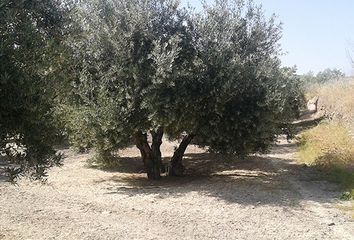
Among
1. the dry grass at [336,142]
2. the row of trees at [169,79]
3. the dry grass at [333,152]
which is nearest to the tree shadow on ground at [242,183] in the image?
the dry grass at [333,152]

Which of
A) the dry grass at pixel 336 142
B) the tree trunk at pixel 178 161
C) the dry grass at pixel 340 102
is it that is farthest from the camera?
the dry grass at pixel 340 102

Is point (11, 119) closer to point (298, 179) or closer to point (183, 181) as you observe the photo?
point (183, 181)

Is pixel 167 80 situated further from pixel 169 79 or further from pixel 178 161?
pixel 178 161

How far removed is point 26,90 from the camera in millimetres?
5566

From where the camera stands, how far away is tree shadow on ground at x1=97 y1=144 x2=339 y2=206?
43.3 ft

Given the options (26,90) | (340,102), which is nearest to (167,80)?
(26,90)

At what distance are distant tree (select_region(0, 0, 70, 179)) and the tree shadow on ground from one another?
744 centimetres

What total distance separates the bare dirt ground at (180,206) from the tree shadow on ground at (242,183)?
0.11 ft

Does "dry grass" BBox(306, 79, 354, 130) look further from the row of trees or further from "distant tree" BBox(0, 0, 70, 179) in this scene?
"distant tree" BBox(0, 0, 70, 179)

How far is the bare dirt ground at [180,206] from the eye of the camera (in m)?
9.76

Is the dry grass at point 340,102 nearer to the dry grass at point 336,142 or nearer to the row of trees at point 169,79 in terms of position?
the dry grass at point 336,142

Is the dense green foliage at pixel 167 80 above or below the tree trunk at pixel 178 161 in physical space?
above

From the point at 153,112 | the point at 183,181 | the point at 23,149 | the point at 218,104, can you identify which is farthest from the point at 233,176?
the point at 23,149

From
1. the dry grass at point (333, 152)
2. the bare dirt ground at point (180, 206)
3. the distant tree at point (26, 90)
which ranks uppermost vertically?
the distant tree at point (26, 90)
